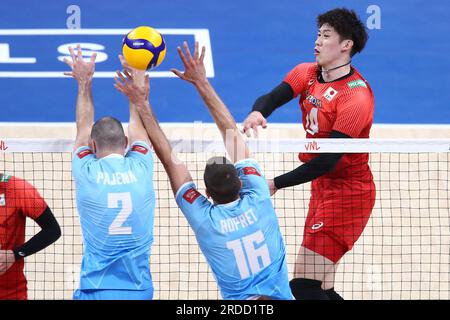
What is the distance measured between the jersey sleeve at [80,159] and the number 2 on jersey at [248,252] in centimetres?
124

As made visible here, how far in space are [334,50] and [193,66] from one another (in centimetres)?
254

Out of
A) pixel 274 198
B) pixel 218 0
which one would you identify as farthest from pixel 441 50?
pixel 274 198

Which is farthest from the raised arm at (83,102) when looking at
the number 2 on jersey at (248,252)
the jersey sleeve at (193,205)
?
the number 2 on jersey at (248,252)

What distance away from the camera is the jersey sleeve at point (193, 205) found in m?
6.39

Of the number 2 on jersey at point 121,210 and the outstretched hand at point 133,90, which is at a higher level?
the outstretched hand at point 133,90

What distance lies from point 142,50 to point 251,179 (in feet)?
4.72

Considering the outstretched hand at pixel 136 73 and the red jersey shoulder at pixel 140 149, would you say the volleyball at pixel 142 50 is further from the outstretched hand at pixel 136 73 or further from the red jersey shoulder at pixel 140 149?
the red jersey shoulder at pixel 140 149

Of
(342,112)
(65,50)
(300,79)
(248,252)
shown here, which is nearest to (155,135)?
(248,252)

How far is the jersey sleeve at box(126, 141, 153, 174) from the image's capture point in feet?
21.9

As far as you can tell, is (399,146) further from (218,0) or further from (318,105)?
(218,0)

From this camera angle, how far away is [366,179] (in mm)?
8836

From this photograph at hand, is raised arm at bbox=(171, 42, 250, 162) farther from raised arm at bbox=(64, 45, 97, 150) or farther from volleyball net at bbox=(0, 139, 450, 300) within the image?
volleyball net at bbox=(0, 139, 450, 300)

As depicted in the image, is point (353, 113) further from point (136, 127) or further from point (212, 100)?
point (136, 127)

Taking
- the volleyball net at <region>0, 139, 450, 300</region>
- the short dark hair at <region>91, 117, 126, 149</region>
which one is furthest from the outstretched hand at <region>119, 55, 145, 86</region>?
the volleyball net at <region>0, 139, 450, 300</region>
